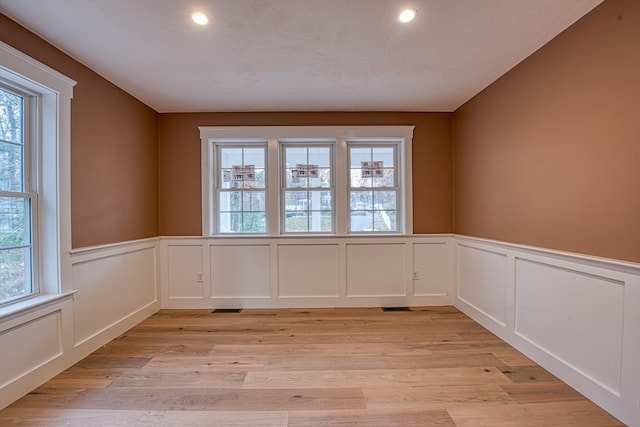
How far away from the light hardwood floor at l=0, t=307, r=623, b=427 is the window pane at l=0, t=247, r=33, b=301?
67 centimetres

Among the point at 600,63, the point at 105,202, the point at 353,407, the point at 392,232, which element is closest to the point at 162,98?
the point at 105,202

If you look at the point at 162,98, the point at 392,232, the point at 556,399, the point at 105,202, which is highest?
the point at 162,98

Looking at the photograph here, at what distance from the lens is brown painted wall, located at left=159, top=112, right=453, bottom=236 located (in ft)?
11.3

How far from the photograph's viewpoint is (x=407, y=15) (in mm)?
1811

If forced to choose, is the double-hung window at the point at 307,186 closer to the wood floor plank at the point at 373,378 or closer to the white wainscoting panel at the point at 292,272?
the white wainscoting panel at the point at 292,272

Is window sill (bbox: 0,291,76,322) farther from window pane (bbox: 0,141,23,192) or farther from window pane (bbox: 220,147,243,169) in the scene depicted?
window pane (bbox: 220,147,243,169)

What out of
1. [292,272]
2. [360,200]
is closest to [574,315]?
[360,200]

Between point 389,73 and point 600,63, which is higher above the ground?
point 389,73

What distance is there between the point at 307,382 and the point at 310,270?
157 cm

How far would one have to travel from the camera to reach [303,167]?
3.60 m

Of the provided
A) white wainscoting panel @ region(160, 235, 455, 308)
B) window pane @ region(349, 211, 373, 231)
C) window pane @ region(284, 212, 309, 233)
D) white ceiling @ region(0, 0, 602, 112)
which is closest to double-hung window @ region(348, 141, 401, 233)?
window pane @ region(349, 211, 373, 231)

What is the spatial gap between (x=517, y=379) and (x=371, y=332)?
1.17 m

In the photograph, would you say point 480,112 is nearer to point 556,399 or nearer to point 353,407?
point 556,399

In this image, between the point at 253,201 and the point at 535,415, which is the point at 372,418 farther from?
the point at 253,201
